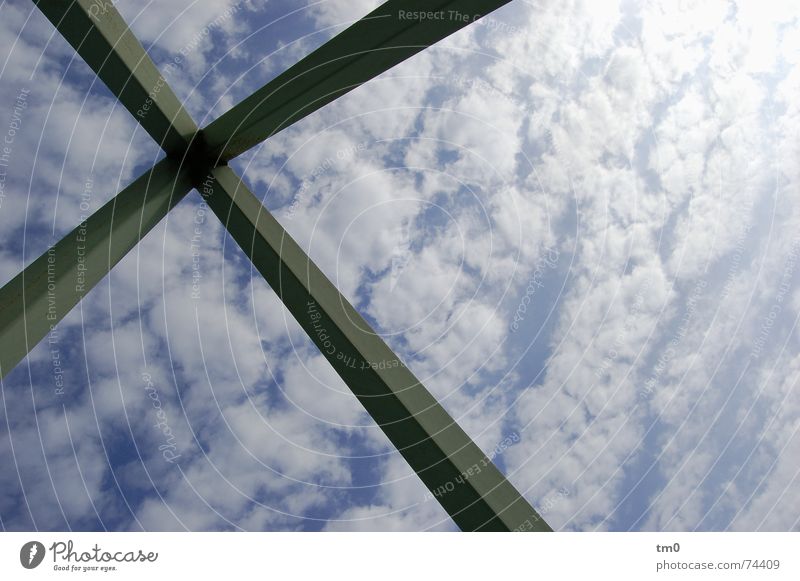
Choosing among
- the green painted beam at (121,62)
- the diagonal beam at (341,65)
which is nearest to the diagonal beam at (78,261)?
the green painted beam at (121,62)

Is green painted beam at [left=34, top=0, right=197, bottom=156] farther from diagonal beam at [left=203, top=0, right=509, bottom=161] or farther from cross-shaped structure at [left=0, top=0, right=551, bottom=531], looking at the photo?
diagonal beam at [left=203, top=0, right=509, bottom=161]

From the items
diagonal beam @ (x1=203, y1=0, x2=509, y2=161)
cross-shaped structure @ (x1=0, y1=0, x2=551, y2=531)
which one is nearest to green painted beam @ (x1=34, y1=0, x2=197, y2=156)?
cross-shaped structure @ (x1=0, y1=0, x2=551, y2=531)

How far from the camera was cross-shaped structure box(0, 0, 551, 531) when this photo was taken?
1.51 m

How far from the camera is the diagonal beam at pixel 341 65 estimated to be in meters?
1.58

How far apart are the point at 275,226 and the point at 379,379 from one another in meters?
0.91

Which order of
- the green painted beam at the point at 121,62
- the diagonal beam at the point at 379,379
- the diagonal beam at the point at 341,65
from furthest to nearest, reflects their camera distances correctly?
the green painted beam at the point at 121,62 → the diagonal beam at the point at 341,65 → the diagonal beam at the point at 379,379

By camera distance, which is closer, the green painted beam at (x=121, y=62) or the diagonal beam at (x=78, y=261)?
the diagonal beam at (x=78, y=261)

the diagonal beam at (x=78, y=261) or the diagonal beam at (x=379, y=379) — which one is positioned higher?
the diagonal beam at (x=78, y=261)

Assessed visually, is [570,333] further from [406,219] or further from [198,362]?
[198,362]

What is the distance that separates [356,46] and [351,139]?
1.35 metres

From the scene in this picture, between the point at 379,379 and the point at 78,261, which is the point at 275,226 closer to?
the point at 78,261

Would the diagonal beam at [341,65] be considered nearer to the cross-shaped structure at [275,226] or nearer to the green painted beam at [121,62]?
the cross-shaped structure at [275,226]

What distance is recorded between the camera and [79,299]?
1.81m

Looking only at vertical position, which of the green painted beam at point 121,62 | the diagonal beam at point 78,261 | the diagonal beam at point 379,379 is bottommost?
the diagonal beam at point 379,379
